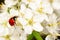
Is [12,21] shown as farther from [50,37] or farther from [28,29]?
[50,37]

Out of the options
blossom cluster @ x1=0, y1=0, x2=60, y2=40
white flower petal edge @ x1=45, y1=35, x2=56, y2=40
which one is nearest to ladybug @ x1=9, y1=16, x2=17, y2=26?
blossom cluster @ x1=0, y1=0, x2=60, y2=40

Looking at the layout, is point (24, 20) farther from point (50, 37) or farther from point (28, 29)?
point (50, 37)

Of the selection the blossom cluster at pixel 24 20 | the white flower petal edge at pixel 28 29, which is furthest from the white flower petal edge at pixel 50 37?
the white flower petal edge at pixel 28 29

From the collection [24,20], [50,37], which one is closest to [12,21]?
[24,20]

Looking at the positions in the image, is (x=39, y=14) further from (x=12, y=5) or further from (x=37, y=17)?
(x=12, y=5)

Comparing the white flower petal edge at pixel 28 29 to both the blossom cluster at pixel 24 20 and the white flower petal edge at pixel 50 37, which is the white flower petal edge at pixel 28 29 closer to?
the blossom cluster at pixel 24 20

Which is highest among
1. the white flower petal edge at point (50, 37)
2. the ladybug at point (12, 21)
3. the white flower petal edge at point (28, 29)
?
the ladybug at point (12, 21)

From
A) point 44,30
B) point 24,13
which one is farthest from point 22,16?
point 44,30

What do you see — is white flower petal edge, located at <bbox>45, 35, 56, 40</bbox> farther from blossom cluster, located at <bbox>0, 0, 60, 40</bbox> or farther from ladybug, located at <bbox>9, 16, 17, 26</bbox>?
ladybug, located at <bbox>9, 16, 17, 26</bbox>

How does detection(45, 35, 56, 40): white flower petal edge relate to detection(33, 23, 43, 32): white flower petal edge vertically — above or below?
below
